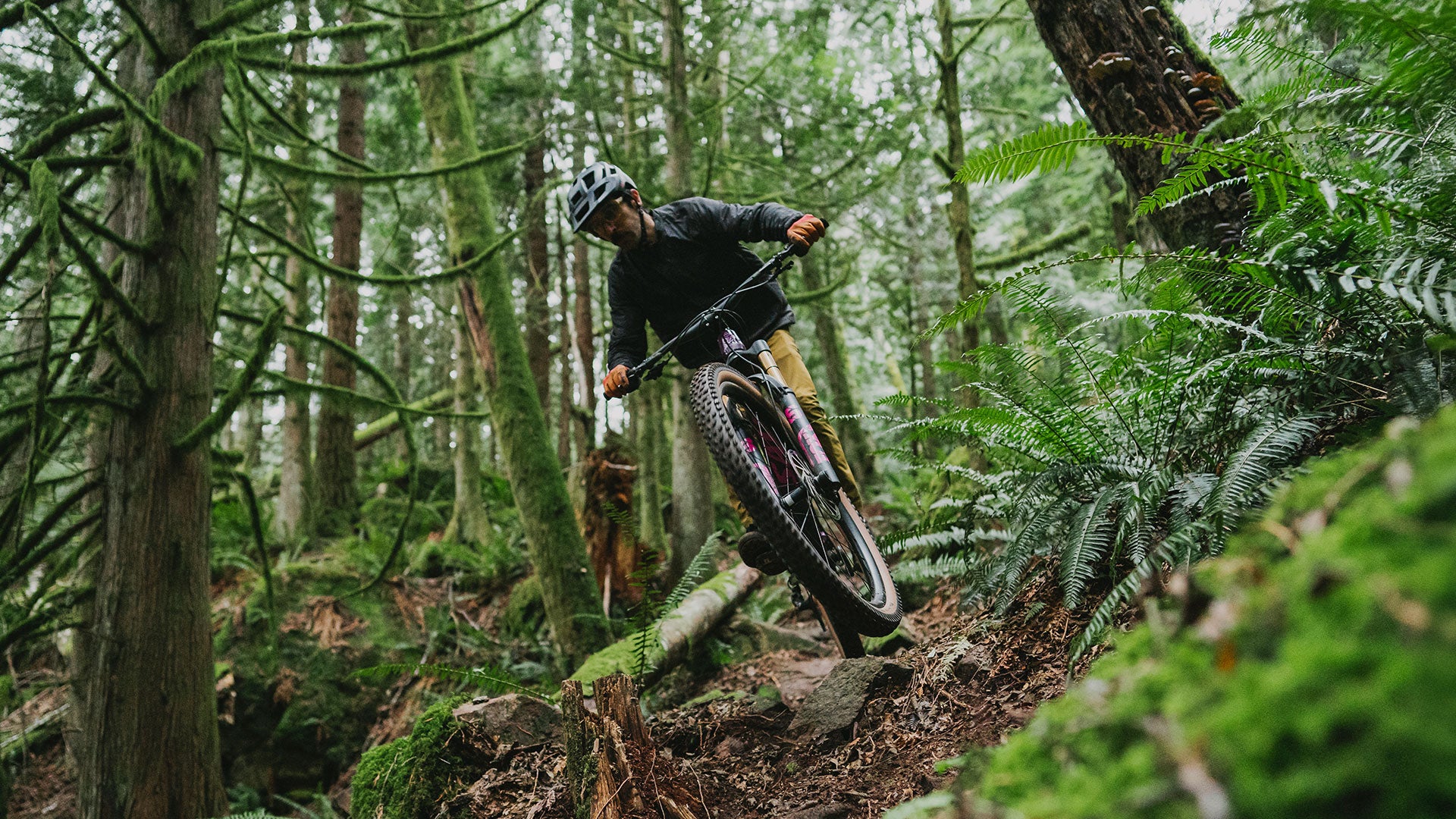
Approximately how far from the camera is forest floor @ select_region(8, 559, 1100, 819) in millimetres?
3037

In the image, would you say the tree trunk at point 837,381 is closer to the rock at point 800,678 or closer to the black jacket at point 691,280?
the rock at point 800,678

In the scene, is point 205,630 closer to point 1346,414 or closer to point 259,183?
point 1346,414

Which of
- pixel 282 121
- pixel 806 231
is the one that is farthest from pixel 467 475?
pixel 806 231

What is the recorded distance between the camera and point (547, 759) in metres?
3.89

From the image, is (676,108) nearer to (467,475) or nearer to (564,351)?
(467,475)

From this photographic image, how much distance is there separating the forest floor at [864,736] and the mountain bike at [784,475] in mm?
397

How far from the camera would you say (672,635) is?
587 cm

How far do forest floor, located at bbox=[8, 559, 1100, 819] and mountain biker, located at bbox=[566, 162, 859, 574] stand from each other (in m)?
1.03

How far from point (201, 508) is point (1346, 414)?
17.9ft

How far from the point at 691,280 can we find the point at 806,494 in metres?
1.50

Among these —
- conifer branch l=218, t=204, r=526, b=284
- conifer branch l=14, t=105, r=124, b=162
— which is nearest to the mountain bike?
conifer branch l=218, t=204, r=526, b=284

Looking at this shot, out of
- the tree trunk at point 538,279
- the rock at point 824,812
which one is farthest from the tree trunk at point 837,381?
the rock at point 824,812

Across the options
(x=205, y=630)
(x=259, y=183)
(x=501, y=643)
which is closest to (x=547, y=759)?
(x=205, y=630)

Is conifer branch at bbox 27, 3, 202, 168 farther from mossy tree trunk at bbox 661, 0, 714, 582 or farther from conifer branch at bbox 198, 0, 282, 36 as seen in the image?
mossy tree trunk at bbox 661, 0, 714, 582
